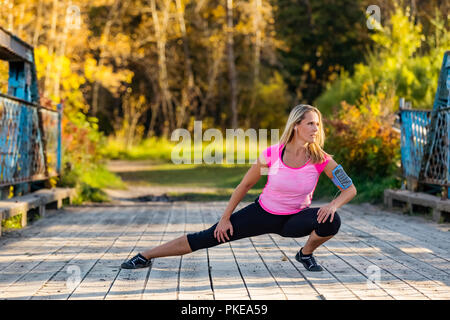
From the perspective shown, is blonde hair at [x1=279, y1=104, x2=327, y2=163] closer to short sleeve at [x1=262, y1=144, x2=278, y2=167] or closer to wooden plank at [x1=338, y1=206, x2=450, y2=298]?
short sleeve at [x1=262, y1=144, x2=278, y2=167]

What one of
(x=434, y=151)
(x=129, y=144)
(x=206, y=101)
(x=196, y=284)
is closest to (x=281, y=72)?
(x=206, y=101)

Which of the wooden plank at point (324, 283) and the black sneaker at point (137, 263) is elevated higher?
the black sneaker at point (137, 263)

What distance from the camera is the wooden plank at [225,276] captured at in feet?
15.6

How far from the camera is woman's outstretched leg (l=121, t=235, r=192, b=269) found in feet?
18.2

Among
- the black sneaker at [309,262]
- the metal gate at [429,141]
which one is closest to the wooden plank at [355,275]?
the black sneaker at [309,262]

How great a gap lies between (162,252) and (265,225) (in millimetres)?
882

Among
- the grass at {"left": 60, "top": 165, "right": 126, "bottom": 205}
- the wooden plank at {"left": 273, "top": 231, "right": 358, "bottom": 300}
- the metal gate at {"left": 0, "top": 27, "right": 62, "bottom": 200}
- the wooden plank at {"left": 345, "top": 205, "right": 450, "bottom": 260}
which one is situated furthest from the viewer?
the grass at {"left": 60, "top": 165, "right": 126, "bottom": 205}

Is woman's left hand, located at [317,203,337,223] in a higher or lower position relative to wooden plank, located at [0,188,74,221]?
higher

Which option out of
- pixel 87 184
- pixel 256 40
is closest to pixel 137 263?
pixel 87 184

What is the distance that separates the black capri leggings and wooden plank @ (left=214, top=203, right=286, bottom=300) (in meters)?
0.36

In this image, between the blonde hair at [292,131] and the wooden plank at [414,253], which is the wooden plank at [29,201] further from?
the wooden plank at [414,253]

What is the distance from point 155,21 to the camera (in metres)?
31.7

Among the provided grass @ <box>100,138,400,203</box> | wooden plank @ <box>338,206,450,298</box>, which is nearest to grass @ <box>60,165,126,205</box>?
grass @ <box>100,138,400,203</box>
